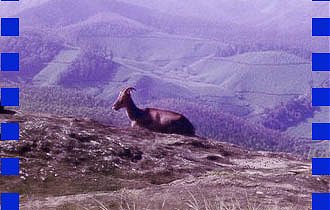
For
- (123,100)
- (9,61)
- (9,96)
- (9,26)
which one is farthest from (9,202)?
(123,100)

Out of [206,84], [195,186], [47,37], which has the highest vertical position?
[47,37]

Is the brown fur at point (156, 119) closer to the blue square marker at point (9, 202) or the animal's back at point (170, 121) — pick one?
the animal's back at point (170, 121)

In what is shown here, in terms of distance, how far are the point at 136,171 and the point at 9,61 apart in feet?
10.9

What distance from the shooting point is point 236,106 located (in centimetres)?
1471

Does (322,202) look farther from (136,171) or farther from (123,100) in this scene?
(123,100)

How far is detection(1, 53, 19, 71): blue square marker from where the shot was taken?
13.5 ft

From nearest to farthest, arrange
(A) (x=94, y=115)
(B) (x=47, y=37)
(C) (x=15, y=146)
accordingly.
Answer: (C) (x=15, y=146)
(A) (x=94, y=115)
(B) (x=47, y=37)

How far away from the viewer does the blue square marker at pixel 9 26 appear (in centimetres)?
425

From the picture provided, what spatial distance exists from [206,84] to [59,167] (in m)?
9.13

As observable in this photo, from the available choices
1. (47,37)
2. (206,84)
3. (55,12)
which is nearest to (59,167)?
(47,37)

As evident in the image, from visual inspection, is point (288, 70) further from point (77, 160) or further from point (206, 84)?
point (77, 160)

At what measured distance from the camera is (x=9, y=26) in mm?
4262

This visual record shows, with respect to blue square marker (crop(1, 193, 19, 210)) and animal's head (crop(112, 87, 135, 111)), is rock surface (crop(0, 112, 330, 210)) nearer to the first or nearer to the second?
animal's head (crop(112, 87, 135, 111))

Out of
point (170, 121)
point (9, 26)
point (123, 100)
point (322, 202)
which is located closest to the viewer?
point (322, 202)
